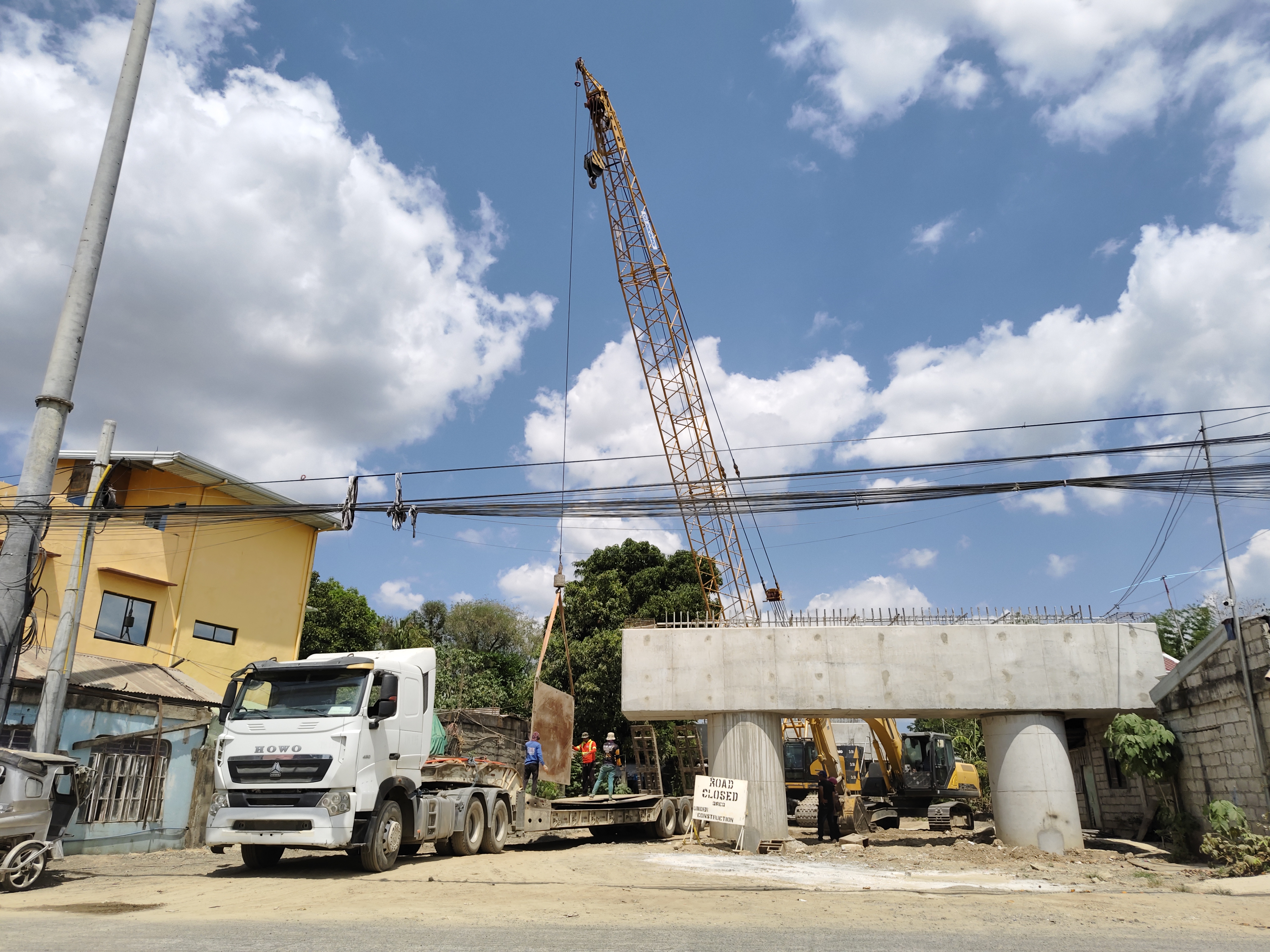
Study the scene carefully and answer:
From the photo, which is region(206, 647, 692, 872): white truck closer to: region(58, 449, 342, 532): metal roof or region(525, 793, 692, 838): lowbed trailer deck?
region(525, 793, 692, 838): lowbed trailer deck

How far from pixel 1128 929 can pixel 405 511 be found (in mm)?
13531

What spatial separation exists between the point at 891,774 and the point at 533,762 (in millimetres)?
14179

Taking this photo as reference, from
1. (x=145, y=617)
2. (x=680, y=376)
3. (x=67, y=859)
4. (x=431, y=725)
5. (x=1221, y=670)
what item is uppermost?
(x=680, y=376)

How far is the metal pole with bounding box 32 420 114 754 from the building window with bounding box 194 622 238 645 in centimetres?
1053

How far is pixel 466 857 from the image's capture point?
47.0 feet

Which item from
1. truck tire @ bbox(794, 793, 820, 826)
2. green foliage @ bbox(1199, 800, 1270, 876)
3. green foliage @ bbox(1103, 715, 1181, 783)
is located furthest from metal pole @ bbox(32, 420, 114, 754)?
green foliage @ bbox(1103, 715, 1181, 783)

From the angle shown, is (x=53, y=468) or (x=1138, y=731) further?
(x=1138, y=731)

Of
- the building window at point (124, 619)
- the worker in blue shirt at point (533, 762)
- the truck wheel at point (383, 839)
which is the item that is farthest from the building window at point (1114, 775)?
the building window at point (124, 619)

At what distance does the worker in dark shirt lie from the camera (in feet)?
66.0

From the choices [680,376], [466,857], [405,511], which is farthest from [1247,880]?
[680,376]

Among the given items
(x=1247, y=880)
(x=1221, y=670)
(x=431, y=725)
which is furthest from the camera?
(x=1221, y=670)

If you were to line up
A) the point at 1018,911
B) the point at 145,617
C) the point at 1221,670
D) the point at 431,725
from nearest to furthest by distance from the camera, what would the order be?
the point at 1018,911, the point at 431,725, the point at 1221,670, the point at 145,617

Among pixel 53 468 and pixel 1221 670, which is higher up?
pixel 53 468

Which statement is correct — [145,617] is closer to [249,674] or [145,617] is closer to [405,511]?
[405,511]
